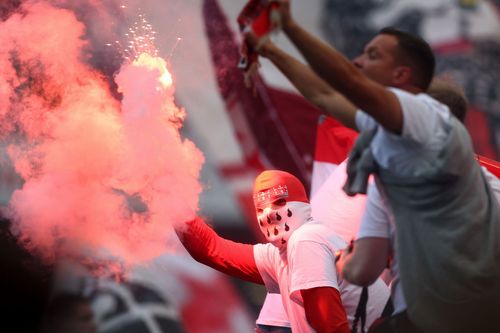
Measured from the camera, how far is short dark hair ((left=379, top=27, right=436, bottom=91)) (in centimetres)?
178

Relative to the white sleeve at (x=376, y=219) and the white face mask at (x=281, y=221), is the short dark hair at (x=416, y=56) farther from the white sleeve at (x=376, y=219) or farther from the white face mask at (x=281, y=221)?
the white face mask at (x=281, y=221)

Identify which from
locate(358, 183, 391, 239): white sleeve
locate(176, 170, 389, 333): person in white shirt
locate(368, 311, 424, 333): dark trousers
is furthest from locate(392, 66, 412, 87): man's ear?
locate(176, 170, 389, 333): person in white shirt

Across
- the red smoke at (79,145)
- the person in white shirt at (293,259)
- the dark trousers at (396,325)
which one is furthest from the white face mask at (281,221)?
the dark trousers at (396,325)

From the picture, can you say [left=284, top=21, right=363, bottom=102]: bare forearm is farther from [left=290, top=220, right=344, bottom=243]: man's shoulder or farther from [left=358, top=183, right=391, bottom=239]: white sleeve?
[left=290, top=220, right=344, bottom=243]: man's shoulder

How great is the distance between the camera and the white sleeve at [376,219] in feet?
5.87

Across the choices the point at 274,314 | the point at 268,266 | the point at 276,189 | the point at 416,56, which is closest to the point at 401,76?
the point at 416,56

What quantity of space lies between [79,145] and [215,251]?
613 millimetres

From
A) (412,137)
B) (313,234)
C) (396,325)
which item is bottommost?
(313,234)

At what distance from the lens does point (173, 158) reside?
2754 mm

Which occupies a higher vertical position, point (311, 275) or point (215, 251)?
point (311, 275)

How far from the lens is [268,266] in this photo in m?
2.76

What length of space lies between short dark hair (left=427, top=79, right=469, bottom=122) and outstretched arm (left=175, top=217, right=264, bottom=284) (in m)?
1.04

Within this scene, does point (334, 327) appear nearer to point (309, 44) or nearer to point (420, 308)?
point (420, 308)

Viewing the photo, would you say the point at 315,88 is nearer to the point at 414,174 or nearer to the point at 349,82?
the point at 349,82
